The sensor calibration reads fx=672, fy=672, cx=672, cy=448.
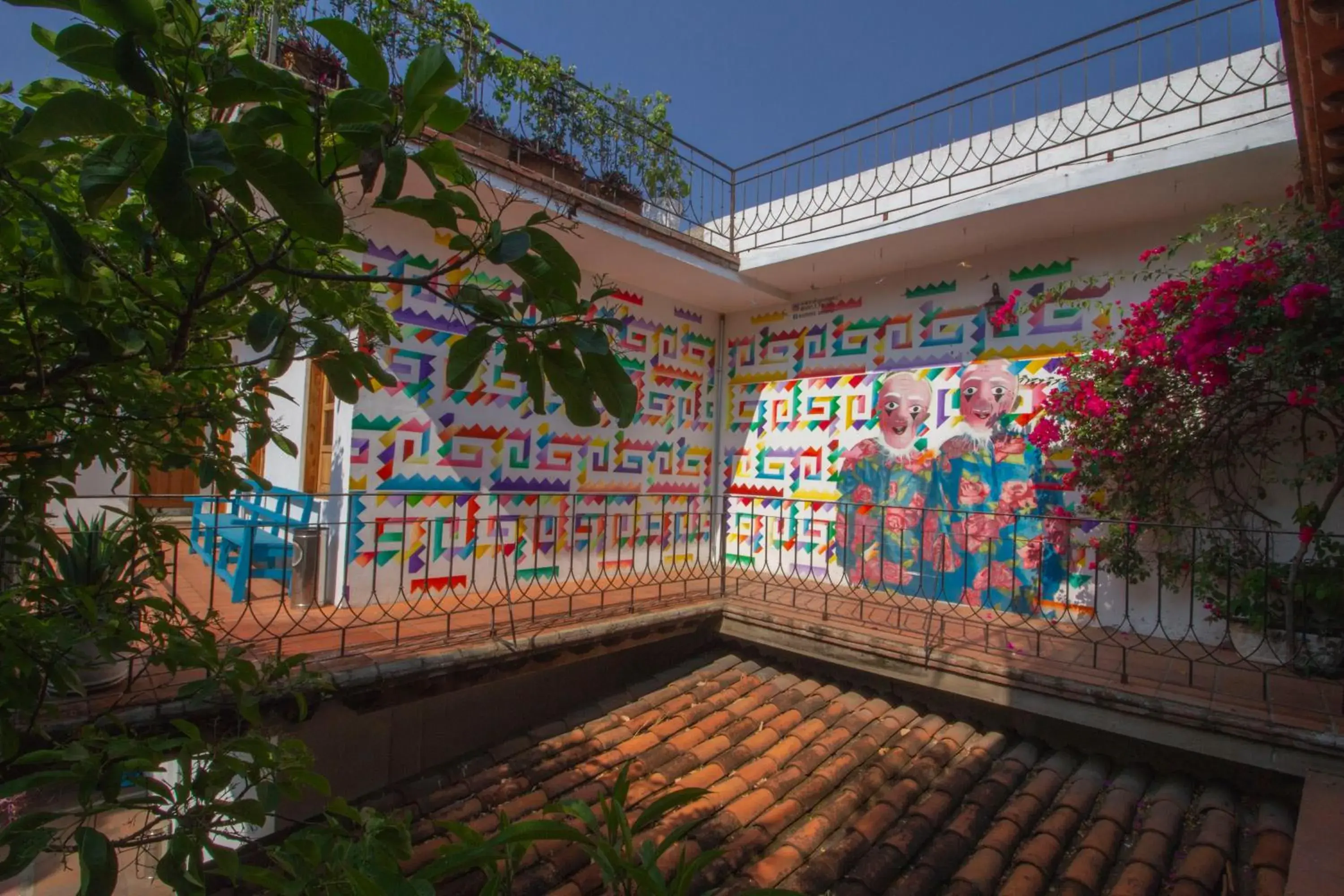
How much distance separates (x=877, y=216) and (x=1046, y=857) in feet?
15.5

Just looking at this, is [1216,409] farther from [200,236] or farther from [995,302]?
[200,236]

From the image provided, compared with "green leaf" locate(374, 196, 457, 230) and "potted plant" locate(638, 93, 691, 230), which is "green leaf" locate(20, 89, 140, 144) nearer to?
"green leaf" locate(374, 196, 457, 230)

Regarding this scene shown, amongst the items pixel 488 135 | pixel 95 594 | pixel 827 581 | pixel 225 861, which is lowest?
pixel 827 581

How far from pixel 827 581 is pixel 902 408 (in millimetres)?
1860

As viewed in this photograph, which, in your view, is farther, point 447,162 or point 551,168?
point 551,168

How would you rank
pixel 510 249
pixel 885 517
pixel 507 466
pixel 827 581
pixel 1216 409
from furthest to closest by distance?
pixel 827 581 < pixel 885 517 < pixel 507 466 < pixel 1216 409 < pixel 510 249

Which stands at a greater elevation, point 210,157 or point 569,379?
point 210,157

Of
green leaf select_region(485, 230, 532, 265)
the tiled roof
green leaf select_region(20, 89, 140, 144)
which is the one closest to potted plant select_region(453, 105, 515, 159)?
the tiled roof

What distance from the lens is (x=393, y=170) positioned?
0.80 m

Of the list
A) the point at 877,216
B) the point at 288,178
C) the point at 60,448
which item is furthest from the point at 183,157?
the point at 877,216

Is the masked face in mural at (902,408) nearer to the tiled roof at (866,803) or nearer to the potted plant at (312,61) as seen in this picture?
the tiled roof at (866,803)

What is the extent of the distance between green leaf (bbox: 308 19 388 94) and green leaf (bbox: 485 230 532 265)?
0.73ft

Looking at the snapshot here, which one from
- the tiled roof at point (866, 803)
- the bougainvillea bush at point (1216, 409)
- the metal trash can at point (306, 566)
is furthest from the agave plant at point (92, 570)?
the bougainvillea bush at point (1216, 409)

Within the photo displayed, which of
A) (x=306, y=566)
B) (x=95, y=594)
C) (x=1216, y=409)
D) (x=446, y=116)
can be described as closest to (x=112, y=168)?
(x=446, y=116)
